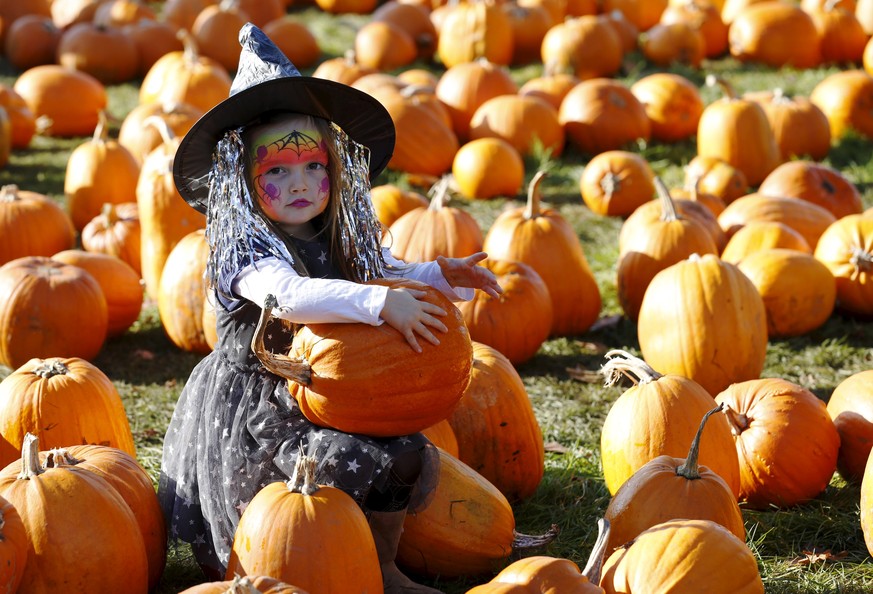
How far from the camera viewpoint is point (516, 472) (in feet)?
13.4

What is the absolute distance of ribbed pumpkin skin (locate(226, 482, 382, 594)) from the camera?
2.92m

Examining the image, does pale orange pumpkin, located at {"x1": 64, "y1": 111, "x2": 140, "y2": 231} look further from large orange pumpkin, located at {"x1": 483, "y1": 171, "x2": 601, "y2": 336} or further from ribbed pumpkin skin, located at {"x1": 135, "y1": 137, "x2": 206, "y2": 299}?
large orange pumpkin, located at {"x1": 483, "y1": 171, "x2": 601, "y2": 336}

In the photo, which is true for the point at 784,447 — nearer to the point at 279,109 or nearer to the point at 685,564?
the point at 685,564

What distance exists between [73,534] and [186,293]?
251cm

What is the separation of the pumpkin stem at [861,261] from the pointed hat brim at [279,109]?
9.79 feet

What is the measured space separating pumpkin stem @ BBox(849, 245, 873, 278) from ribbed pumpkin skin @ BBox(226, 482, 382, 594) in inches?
146

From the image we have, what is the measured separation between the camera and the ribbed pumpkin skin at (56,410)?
395 cm

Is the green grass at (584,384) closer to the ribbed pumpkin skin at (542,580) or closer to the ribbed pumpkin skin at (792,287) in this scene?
the ribbed pumpkin skin at (792,287)

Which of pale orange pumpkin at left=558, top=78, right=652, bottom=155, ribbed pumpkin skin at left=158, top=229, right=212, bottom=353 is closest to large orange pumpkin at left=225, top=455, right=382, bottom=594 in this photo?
ribbed pumpkin skin at left=158, top=229, right=212, bottom=353

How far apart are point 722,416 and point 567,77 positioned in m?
5.74

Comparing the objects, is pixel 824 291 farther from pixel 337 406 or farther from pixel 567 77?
pixel 567 77

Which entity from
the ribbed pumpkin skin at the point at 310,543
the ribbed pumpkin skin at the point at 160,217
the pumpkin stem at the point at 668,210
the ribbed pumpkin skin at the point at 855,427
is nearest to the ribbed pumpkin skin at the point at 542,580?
the ribbed pumpkin skin at the point at 310,543

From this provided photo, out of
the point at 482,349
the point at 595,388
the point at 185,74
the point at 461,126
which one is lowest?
the point at 595,388

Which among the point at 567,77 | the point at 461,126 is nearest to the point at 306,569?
the point at 461,126
